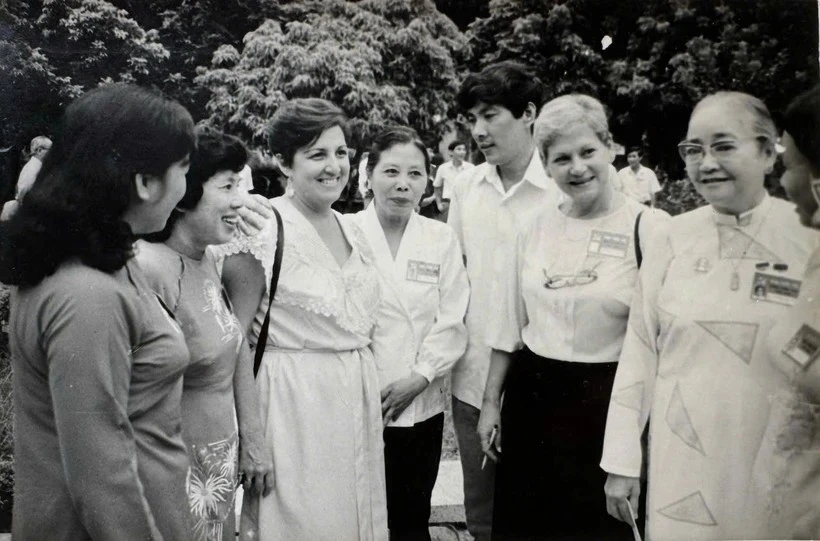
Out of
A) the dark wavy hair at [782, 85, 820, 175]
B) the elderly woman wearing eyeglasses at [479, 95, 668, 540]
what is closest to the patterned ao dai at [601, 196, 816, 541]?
the elderly woman wearing eyeglasses at [479, 95, 668, 540]

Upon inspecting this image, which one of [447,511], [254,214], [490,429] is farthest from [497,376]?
[254,214]

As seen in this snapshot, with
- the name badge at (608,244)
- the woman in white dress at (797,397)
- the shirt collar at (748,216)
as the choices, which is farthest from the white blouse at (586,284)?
the woman in white dress at (797,397)

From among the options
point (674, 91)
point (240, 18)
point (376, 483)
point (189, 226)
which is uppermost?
point (240, 18)

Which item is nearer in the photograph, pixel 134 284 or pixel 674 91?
pixel 134 284

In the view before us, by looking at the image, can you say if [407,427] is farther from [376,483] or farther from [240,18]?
[240,18]

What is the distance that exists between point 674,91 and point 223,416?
208 centimetres

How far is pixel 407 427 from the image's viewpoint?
2.77 meters

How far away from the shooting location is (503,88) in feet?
9.14

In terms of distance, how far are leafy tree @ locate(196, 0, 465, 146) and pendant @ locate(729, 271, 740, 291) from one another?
1.30 m

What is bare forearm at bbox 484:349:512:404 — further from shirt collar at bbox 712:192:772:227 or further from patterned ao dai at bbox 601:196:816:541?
shirt collar at bbox 712:192:772:227

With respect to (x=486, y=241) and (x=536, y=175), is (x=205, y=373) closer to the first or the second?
(x=486, y=241)

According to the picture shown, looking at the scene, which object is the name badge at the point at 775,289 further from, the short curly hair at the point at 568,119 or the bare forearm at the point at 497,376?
the bare forearm at the point at 497,376

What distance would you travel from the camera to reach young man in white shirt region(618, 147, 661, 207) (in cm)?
277

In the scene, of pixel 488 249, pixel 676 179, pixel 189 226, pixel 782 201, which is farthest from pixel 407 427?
pixel 782 201
